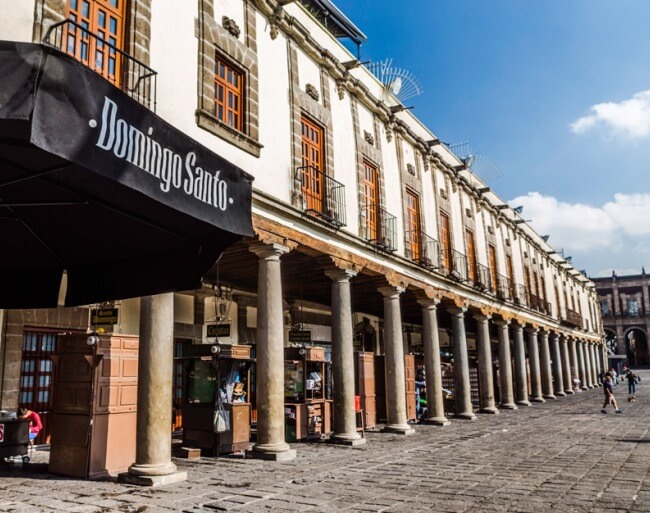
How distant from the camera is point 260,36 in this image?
1150cm

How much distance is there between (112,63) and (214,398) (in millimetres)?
6166

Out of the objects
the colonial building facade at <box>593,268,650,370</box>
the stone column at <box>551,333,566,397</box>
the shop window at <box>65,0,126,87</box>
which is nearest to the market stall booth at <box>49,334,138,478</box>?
the shop window at <box>65,0,126,87</box>

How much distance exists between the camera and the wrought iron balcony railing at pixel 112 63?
762cm

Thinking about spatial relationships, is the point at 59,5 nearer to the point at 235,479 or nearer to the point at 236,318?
the point at 235,479

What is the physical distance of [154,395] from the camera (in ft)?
26.0

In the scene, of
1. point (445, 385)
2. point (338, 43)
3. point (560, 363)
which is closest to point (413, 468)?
point (338, 43)

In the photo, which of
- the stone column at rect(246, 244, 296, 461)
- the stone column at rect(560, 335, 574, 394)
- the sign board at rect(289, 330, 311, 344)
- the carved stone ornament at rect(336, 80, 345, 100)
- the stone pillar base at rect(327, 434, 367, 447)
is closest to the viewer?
the stone column at rect(246, 244, 296, 461)

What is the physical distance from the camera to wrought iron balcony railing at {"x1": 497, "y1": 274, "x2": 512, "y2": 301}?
24.3 m

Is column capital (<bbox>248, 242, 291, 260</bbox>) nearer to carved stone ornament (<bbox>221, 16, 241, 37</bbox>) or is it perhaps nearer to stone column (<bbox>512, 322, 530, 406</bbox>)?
carved stone ornament (<bbox>221, 16, 241, 37</bbox>)

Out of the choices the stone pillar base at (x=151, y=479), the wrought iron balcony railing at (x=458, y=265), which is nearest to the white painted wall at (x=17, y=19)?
the stone pillar base at (x=151, y=479)

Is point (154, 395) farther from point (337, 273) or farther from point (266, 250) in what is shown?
point (337, 273)

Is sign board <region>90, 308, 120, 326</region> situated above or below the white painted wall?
below

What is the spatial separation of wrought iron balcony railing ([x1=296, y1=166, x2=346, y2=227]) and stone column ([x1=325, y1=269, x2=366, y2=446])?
133 cm

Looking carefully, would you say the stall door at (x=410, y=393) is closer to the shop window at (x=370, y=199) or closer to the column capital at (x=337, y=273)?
the shop window at (x=370, y=199)
